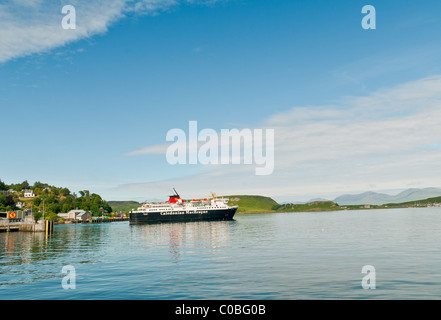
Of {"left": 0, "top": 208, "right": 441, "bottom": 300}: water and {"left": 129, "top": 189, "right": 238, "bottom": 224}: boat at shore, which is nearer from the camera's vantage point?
{"left": 0, "top": 208, "right": 441, "bottom": 300}: water

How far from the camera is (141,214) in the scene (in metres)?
143

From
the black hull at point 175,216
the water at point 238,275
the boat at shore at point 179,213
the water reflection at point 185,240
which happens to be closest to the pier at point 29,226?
the water reflection at point 185,240

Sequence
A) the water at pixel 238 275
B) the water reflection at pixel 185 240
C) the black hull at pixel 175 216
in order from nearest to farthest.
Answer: the water at pixel 238 275
the water reflection at pixel 185 240
the black hull at pixel 175 216

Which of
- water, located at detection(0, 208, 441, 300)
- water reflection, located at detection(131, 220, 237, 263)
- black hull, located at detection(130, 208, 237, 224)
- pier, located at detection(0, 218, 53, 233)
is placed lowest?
black hull, located at detection(130, 208, 237, 224)

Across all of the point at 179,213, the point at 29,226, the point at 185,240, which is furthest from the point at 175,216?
the point at 185,240

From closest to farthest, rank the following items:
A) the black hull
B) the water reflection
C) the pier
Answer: the water reflection < the pier < the black hull

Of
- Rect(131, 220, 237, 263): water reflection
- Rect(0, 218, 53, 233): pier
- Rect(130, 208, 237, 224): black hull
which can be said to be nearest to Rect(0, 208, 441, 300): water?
Rect(131, 220, 237, 263): water reflection

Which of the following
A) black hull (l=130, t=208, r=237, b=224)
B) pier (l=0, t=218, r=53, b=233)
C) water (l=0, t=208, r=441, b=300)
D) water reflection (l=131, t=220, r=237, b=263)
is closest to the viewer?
water (l=0, t=208, r=441, b=300)

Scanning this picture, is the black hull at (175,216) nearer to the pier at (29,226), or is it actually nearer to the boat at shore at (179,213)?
the boat at shore at (179,213)

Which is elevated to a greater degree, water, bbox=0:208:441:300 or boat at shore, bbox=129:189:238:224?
water, bbox=0:208:441:300

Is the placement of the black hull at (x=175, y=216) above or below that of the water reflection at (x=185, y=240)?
below

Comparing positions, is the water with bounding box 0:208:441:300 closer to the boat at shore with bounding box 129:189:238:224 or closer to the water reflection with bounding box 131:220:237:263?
the water reflection with bounding box 131:220:237:263
